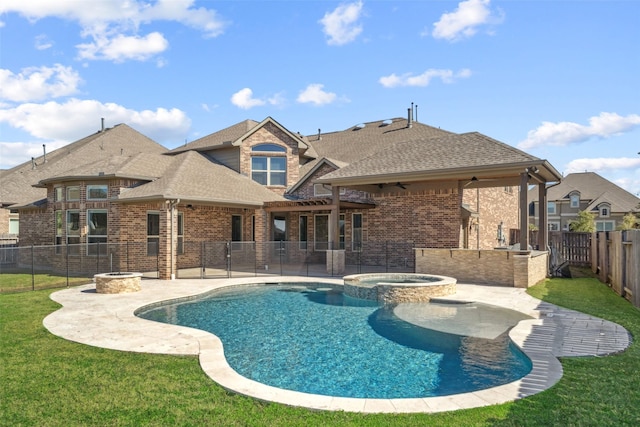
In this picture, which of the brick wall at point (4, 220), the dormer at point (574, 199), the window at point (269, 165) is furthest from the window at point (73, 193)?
the dormer at point (574, 199)

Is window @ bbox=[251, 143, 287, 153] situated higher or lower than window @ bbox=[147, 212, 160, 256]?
higher

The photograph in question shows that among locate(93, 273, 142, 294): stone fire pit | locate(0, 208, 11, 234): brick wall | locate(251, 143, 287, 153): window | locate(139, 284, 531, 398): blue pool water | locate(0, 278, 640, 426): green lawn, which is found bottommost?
locate(139, 284, 531, 398): blue pool water

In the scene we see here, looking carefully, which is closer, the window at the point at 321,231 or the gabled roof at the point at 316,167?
the gabled roof at the point at 316,167

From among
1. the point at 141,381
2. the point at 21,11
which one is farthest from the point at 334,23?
the point at 141,381

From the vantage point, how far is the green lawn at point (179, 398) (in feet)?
13.8

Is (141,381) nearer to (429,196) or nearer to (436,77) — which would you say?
(436,77)

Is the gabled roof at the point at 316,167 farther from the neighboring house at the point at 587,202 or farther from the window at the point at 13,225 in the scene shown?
the neighboring house at the point at 587,202

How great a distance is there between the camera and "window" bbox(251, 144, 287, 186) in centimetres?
2242

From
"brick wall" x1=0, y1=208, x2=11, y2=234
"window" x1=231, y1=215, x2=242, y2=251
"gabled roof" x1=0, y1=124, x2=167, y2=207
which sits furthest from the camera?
"brick wall" x1=0, y1=208, x2=11, y2=234

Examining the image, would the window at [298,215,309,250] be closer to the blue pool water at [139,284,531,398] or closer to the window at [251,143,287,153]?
the window at [251,143,287,153]

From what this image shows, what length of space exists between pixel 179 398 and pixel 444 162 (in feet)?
41.8

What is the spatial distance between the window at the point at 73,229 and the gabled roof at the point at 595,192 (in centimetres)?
4629

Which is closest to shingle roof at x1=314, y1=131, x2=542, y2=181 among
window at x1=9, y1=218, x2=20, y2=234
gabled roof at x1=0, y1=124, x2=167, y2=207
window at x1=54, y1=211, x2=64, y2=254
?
window at x1=54, y1=211, x2=64, y2=254

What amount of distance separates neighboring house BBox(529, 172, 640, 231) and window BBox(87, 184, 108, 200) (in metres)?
41.2
